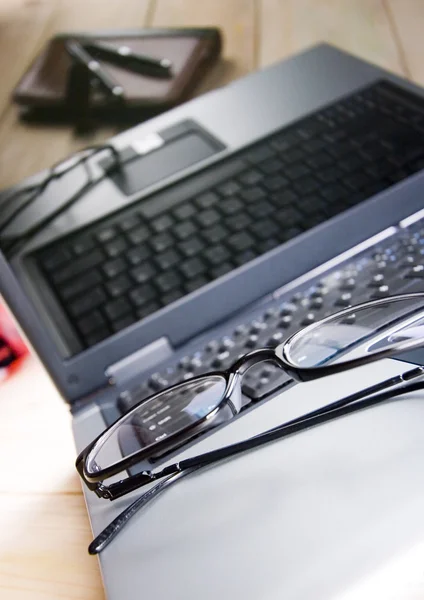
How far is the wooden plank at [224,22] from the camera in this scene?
17.9 inches

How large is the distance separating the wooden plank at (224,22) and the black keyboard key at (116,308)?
196 mm

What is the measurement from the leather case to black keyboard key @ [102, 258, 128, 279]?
0.39 ft

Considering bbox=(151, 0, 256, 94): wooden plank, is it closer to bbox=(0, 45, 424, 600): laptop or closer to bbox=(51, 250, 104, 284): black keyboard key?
bbox=(0, 45, 424, 600): laptop

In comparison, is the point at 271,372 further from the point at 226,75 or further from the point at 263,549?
the point at 226,75

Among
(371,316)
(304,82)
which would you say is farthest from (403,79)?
(371,316)

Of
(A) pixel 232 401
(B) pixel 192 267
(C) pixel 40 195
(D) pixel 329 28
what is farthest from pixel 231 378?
(D) pixel 329 28

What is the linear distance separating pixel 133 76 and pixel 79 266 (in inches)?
6.3

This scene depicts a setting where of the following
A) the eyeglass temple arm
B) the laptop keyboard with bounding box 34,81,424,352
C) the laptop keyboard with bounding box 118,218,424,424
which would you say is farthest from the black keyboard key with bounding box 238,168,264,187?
the eyeglass temple arm

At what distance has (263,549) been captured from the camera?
31 cm

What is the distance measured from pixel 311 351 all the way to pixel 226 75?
27 centimetres

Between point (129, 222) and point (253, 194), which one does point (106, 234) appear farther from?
point (253, 194)

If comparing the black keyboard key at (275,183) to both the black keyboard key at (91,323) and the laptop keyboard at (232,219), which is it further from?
the black keyboard key at (91,323)

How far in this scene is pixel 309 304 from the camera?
1.44 ft

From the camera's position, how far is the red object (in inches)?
20.5
